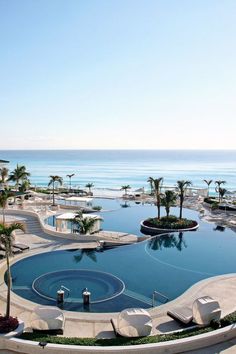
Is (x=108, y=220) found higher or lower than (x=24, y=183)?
lower

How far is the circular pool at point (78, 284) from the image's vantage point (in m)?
13.7

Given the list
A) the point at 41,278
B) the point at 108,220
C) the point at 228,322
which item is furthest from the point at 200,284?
the point at 108,220

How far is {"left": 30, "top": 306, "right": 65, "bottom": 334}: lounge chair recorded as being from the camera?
32.3 feet

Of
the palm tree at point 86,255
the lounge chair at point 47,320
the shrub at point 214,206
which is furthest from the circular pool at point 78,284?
the shrub at point 214,206

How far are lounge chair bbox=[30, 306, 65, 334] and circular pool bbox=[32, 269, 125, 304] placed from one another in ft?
10.9

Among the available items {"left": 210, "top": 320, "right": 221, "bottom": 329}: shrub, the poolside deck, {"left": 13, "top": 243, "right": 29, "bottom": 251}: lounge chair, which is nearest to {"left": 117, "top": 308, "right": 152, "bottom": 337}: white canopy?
the poolside deck

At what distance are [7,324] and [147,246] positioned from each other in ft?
40.5

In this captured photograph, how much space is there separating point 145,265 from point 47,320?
8.56m

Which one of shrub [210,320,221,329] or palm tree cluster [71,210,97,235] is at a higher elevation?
palm tree cluster [71,210,97,235]

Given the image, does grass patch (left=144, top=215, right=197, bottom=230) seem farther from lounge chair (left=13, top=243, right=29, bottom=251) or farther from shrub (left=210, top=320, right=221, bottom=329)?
shrub (left=210, top=320, right=221, bottom=329)

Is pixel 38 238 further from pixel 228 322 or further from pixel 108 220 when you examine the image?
pixel 228 322

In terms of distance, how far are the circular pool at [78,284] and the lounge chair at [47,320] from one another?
3.31 metres

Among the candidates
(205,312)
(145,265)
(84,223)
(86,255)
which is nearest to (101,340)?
(205,312)

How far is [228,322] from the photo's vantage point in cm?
1016
